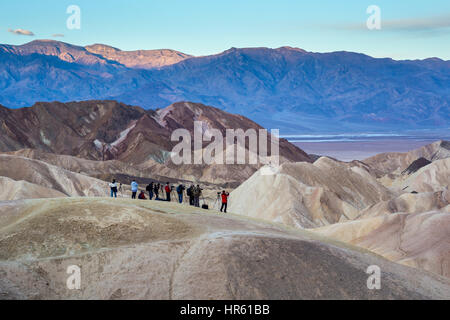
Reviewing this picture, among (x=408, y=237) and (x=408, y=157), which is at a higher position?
(x=408, y=237)

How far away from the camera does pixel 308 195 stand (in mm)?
50219

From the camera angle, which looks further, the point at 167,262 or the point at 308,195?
the point at 308,195

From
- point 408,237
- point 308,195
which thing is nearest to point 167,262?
point 408,237

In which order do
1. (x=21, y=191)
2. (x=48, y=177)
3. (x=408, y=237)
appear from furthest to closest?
(x=48, y=177)
(x=21, y=191)
(x=408, y=237)

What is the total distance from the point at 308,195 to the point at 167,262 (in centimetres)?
3430

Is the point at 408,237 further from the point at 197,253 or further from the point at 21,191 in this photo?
the point at 21,191

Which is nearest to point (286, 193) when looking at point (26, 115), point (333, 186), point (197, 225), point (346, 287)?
point (333, 186)

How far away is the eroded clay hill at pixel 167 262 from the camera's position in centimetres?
1591

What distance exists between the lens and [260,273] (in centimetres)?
1645

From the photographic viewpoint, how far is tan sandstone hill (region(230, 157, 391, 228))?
Answer: 4778 cm

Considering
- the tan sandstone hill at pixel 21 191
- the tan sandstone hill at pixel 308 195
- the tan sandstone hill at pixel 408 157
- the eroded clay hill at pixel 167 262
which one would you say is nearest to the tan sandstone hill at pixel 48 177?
the tan sandstone hill at pixel 21 191

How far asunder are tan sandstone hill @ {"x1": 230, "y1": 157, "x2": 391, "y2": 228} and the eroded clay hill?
25935mm
